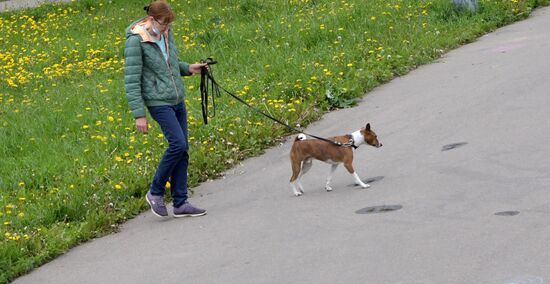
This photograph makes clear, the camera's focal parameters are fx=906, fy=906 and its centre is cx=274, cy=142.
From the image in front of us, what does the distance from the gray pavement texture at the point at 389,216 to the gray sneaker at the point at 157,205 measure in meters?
0.11

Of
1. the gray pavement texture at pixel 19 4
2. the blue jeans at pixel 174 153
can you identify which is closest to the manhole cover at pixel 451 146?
the blue jeans at pixel 174 153

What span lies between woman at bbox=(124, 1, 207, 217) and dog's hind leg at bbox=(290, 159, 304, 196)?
3.15 feet

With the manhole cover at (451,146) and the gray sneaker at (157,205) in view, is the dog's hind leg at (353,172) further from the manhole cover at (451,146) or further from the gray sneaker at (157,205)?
the gray sneaker at (157,205)

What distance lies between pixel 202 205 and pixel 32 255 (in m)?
1.65

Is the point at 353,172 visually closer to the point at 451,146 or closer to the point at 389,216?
the point at 389,216

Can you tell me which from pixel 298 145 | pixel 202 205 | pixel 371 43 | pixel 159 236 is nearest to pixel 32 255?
pixel 159 236

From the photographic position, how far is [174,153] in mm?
7496

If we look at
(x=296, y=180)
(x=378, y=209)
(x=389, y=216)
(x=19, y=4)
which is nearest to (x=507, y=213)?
(x=389, y=216)

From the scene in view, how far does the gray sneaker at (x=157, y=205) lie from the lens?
25.6 ft

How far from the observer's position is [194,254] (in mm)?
6820

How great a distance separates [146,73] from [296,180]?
5.41 feet

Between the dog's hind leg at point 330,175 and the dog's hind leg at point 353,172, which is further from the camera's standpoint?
the dog's hind leg at point 330,175

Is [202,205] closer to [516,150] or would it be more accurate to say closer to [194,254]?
[194,254]

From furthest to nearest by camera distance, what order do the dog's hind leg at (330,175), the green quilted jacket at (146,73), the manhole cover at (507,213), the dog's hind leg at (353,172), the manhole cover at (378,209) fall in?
the dog's hind leg at (330,175) < the dog's hind leg at (353,172) < the green quilted jacket at (146,73) < the manhole cover at (378,209) < the manhole cover at (507,213)
